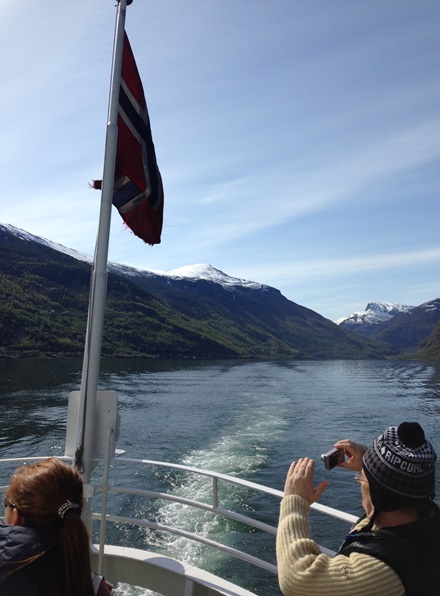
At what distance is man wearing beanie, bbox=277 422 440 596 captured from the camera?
1.59 metres

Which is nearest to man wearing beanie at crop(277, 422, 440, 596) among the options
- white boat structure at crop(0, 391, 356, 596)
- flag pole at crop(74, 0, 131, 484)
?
white boat structure at crop(0, 391, 356, 596)

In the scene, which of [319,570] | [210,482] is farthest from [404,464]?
[210,482]

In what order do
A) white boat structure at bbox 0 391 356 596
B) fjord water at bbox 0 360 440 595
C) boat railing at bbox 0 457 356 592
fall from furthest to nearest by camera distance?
fjord water at bbox 0 360 440 595
white boat structure at bbox 0 391 356 596
boat railing at bbox 0 457 356 592

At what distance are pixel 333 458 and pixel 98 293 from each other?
243 centimetres

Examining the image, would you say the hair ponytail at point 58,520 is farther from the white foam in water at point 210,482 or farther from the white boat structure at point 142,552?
the white foam in water at point 210,482

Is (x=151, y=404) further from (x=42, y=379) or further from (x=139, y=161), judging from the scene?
(x=139, y=161)

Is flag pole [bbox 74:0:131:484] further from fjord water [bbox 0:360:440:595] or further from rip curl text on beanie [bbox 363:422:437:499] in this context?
fjord water [bbox 0:360:440:595]

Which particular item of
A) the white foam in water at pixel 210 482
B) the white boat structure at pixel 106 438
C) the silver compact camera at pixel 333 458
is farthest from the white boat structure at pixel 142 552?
the white foam in water at pixel 210 482

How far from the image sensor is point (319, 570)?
5.42 ft

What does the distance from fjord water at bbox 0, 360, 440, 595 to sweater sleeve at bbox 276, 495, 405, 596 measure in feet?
23.0

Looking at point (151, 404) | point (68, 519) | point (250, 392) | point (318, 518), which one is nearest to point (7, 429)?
point (151, 404)

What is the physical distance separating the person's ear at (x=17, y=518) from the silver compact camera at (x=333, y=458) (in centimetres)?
127

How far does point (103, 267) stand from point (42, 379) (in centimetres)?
5713

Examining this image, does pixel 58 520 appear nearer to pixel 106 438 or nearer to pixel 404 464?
pixel 404 464
